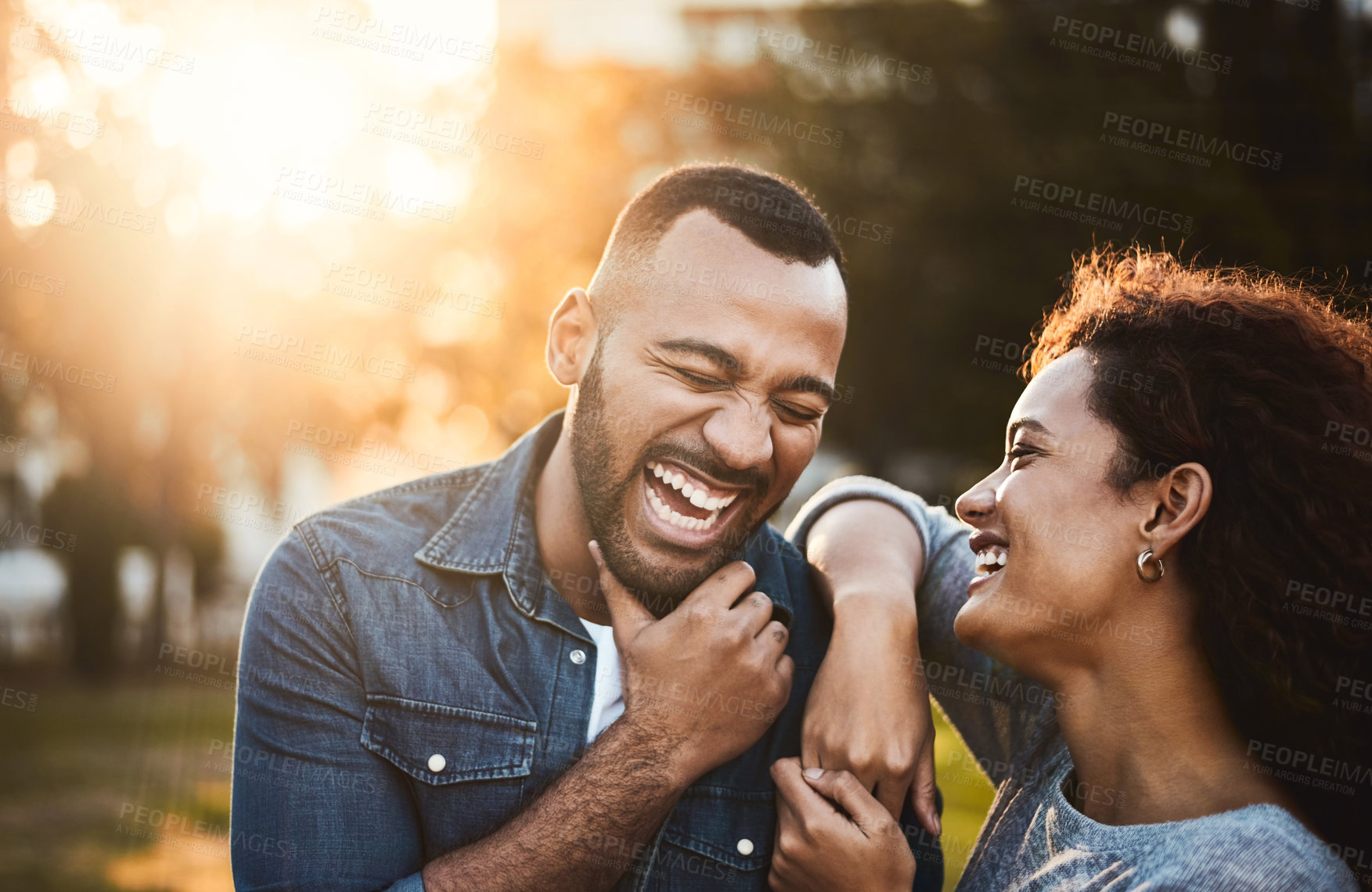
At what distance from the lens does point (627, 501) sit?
295 cm

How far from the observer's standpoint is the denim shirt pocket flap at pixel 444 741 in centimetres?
282

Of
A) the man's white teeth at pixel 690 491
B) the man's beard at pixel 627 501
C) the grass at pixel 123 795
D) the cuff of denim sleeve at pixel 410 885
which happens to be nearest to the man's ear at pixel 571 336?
the man's beard at pixel 627 501

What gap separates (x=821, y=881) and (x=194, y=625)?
14.4 metres

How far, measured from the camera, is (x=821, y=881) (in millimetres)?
2734

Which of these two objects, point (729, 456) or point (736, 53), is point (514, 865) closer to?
point (729, 456)

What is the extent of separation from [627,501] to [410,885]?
1216mm

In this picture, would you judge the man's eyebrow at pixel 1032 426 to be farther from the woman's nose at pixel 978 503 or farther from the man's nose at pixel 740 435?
the man's nose at pixel 740 435

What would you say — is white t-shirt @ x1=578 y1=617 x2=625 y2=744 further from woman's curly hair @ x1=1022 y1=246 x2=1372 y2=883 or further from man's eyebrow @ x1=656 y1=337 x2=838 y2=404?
woman's curly hair @ x1=1022 y1=246 x2=1372 y2=883

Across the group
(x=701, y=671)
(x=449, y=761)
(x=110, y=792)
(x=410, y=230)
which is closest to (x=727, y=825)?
(x=701, y=671)

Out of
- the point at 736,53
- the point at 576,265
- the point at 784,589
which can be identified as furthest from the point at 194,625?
the point at 784,589

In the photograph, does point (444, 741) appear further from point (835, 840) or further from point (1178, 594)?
point (1178, 594)

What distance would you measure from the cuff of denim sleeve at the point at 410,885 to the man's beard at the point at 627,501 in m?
0.98

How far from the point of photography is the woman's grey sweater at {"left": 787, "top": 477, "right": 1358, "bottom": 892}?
229 cm

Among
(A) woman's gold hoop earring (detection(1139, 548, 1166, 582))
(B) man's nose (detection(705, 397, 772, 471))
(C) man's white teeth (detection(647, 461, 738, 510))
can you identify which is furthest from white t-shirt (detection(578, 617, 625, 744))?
(A) woman's gold hoop earring (detection(1139, 548, 1166, 582))
